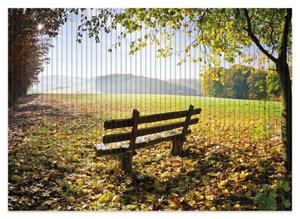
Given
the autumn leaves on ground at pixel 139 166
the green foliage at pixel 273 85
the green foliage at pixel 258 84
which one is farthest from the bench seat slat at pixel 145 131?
the green foliage at pixel 273 85

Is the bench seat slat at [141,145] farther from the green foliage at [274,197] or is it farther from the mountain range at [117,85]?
the green foliage at [274,197]

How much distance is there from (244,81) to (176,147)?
128 centimetres

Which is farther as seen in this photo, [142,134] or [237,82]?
[237,82]

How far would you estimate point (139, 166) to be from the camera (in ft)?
15.2

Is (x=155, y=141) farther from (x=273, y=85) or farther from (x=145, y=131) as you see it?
(x=273, y=85)

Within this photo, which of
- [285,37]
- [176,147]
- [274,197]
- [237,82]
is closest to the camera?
[274,197]

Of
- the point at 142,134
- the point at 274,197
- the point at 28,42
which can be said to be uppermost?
the point at 28,42

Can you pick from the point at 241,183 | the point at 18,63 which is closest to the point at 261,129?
the point at 241,183

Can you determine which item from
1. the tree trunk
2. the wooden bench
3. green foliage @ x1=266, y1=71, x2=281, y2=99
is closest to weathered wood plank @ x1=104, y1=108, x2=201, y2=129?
the wooden bench

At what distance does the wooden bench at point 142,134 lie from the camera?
4389mm

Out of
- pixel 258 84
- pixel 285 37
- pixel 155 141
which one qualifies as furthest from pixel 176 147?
pixel 285 37

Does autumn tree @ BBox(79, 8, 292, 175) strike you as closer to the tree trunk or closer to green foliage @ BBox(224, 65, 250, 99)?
the tree trunk

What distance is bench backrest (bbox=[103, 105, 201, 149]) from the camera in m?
4.38
